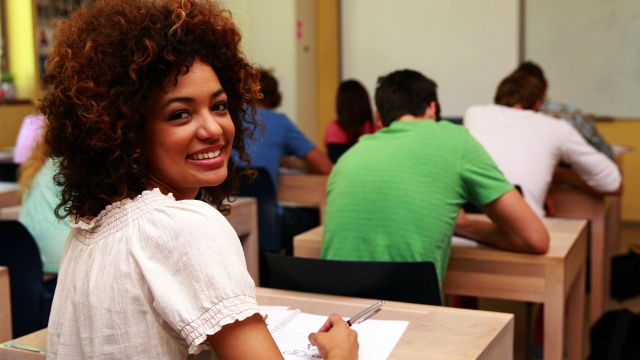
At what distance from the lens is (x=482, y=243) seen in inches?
88.4

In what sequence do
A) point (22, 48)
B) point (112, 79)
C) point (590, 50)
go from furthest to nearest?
point (22, 48) < point (590, 50) < point (112, 79)

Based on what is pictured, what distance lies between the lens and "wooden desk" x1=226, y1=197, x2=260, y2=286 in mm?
3133

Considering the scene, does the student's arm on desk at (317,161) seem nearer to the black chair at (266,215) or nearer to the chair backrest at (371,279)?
the black chair at (266,215)

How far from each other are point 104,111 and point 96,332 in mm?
286

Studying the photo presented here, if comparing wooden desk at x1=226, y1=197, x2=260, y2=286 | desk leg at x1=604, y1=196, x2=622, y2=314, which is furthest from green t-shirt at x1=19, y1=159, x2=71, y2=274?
desk leg at x1=604, y1=196, x2=622, y2=314

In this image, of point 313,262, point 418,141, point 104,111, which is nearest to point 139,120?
point 104,111

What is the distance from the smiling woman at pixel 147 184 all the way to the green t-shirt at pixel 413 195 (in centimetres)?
85

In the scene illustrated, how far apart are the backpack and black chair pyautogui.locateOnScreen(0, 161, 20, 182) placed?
2754 mm

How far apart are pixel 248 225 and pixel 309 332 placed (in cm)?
190

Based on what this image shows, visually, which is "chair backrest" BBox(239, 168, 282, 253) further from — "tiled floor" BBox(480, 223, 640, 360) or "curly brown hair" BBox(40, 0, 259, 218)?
"curly brown hair" BBox(40, 0, 259, 218)

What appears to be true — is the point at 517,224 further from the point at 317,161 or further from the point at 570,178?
the point at 317,161

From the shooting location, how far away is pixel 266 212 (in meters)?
3.59

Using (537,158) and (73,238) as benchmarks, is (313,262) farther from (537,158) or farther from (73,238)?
(537,158)

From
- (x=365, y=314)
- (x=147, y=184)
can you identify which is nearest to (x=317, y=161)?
(x=365, y=314)
